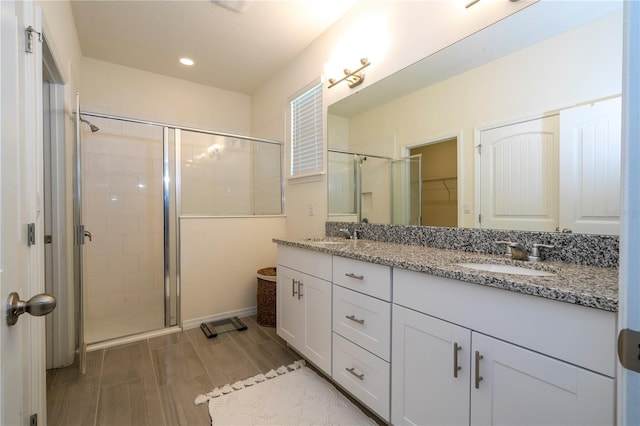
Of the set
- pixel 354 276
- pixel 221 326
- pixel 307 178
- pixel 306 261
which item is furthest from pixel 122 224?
pixel 354 276

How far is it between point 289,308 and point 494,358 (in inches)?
54.3

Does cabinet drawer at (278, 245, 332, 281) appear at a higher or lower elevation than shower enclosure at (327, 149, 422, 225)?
lower

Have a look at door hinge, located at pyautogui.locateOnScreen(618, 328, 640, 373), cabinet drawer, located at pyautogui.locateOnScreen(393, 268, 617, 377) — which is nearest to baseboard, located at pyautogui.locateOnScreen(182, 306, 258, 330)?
cabinet drawer, located at pyautogui.locateOnScreen(393, 268, 617, 377)

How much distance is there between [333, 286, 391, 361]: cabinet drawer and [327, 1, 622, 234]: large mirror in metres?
0.67

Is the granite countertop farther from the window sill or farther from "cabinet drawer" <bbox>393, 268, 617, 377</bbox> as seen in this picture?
the window sill

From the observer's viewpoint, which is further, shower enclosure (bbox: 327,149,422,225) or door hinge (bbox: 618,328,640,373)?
shower enclosure (bbox: 327,149,422,225)

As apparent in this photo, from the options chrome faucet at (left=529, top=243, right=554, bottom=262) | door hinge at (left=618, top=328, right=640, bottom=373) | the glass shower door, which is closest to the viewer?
door hinge at (left=618, top=328, right=640, bottom=373)

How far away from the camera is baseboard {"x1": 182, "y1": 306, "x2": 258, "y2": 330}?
102 inches

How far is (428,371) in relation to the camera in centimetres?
114

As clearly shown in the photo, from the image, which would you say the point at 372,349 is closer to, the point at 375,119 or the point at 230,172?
the point at 375,119

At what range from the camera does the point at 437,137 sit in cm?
174

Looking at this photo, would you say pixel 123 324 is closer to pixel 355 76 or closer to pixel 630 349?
pixel 355 76

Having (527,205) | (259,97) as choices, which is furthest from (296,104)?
(527,205)

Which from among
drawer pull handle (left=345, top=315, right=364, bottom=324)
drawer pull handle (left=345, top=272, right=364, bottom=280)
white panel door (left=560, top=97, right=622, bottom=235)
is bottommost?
drawer pull handle (left=345, top=315, right=364, bottom=324)
